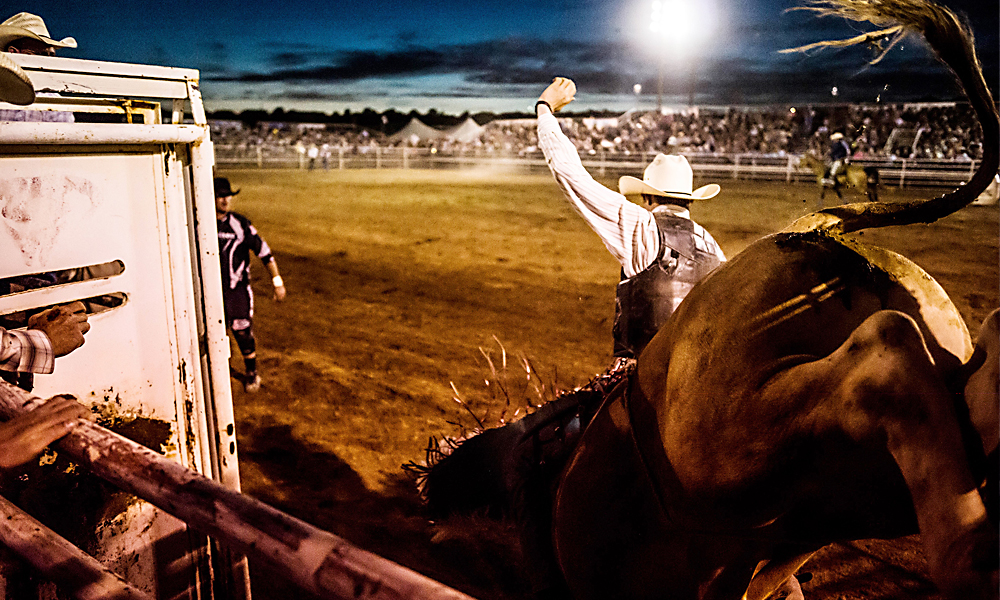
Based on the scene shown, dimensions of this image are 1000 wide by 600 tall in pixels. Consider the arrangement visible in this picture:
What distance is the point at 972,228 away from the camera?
36.9ft

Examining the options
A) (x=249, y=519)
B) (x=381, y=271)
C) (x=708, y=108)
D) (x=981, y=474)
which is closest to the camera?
(x=981, y=474)

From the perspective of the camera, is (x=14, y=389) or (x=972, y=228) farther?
(x=972, y=228)

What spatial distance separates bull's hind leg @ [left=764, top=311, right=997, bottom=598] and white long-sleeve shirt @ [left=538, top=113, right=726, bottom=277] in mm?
1319

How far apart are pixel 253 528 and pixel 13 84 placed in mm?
1450

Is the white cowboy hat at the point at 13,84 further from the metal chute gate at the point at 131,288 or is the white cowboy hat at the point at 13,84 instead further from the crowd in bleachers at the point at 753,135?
the crowd in bleachers at the point at 753,135

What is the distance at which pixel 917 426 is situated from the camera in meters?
0.98

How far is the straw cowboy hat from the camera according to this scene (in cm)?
219

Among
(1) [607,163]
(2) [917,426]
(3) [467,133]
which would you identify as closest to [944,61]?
(2) [917,426]

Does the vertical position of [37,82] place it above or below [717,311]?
above

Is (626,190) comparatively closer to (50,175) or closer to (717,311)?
(717,311)

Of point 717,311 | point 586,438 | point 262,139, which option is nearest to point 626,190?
point 586,438

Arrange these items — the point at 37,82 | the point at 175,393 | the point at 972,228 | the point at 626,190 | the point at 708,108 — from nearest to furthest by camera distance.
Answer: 1. the point at 37,82
2. the point at 175,393
3. the point at 626,190
4. the point at 972,228
5. the point at 708,108

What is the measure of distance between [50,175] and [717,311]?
1917 millimetres

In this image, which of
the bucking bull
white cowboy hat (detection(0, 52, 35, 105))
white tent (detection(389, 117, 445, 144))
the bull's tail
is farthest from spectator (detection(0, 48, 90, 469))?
white tent (detection(389, 117, 445, 144))
